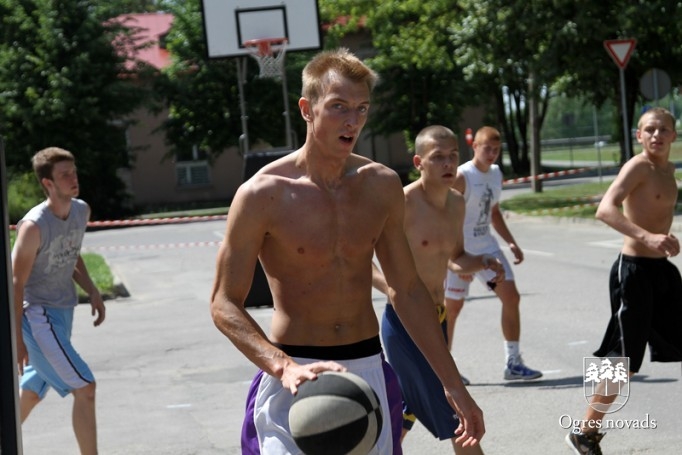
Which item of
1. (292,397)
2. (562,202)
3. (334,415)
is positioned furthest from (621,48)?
(334,415)

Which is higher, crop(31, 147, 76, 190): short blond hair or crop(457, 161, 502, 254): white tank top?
crop(31, 147, 76, 190): short blond hair

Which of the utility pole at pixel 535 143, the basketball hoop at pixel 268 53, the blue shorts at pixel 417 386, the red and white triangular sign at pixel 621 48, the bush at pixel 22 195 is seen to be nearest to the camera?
the blue shorts at pixel 417 386

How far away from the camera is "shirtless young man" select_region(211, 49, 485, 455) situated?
3.77 meters

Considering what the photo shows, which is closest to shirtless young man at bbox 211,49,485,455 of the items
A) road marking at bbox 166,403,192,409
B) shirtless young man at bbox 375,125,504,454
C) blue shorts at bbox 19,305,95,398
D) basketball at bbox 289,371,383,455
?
basketball at bbox 289,371,383,455

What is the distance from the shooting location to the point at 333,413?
122 inches

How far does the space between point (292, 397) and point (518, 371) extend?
532cm

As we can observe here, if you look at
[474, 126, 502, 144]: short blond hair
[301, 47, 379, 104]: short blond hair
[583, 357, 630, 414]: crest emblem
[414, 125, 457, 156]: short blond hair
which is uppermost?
[301, 47, 379, 104]: short blond hair

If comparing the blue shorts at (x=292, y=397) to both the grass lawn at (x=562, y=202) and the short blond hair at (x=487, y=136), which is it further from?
the grass lawn at (x=562, y=202)

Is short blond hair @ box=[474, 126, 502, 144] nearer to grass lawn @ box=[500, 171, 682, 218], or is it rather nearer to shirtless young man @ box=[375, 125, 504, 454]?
shirtless young man @ box=[375, 125, 504, 454]

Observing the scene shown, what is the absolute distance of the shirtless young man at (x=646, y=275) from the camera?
21.1ft

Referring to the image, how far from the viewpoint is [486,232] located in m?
9.43

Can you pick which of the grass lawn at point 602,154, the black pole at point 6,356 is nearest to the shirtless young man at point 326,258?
the black pole at point 6,356

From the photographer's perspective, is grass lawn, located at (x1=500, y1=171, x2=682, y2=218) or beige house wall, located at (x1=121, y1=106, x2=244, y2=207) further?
beige house wall, located at (x1=121, y1=106, x2=244, y2=207)

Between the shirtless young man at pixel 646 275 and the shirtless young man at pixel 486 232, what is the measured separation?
2.40m
